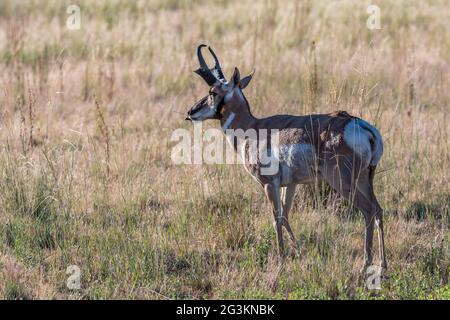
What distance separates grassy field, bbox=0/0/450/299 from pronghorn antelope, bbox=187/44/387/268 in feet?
1.17

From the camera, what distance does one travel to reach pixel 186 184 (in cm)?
898

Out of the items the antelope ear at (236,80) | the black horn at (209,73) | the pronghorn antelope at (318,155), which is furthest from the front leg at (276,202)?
the black horn at (209,73)

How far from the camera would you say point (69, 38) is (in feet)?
53.9

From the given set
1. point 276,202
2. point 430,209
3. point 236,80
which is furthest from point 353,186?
point 430,209

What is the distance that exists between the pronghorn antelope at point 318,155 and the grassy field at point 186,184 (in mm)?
358

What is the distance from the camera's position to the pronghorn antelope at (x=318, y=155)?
7566mm

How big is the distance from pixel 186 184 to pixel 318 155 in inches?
70.6

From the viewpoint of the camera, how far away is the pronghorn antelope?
757cm
